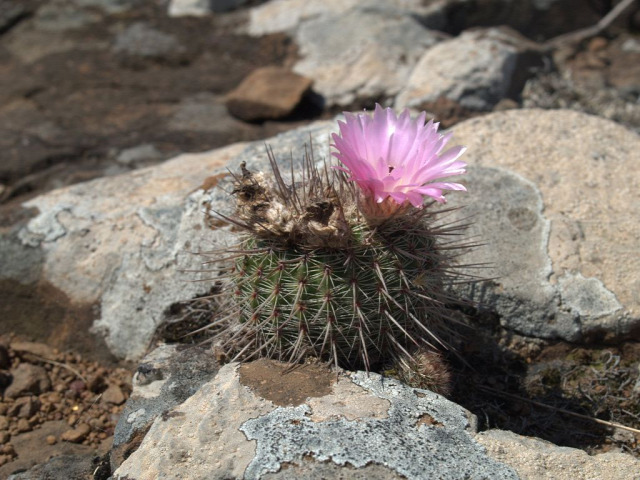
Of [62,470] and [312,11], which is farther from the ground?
[312,11]

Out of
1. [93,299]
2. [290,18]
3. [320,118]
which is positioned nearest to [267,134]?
[320,118]

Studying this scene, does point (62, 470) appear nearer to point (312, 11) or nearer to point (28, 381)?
point (28, 381)

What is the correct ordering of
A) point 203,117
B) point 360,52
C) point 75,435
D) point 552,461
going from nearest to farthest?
point 552,461 → point 75,435 → point 203,117 → point 360,52

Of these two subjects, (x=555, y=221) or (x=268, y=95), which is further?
(x=268, y=95)

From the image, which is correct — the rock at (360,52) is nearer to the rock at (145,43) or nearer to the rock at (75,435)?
the rock at (145,43)

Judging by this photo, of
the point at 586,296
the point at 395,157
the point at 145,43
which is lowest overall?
the point at 145,43

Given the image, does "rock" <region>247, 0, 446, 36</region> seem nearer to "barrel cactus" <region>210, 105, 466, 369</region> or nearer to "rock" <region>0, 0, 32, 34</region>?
"rock" <region>0, 0, 32, 34</region>

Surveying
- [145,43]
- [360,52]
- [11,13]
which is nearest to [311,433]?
[360,52]

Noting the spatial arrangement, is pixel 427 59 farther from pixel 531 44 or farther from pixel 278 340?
pixel 278 340
